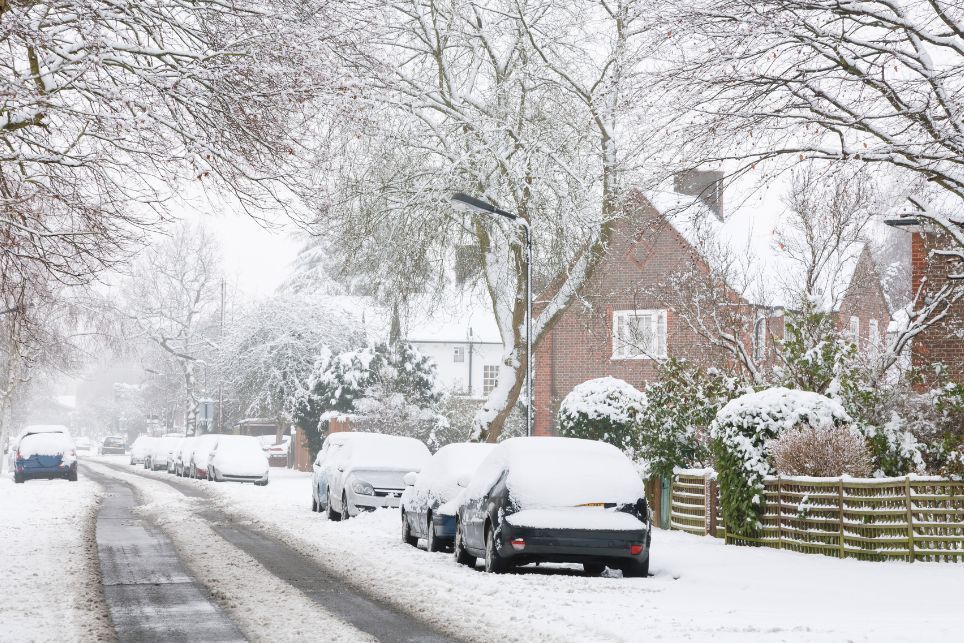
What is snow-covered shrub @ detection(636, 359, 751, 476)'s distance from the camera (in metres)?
21.5

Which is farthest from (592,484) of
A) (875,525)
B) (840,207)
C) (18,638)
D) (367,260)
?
(840,207)

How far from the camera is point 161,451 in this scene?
58906mm

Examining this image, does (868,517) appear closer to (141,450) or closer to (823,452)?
(823,452)

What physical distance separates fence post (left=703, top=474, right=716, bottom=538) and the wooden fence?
2118mm

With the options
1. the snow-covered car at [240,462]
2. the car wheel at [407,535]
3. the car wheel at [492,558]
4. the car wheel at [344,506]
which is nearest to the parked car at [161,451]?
the snow-covered car at [240,462]

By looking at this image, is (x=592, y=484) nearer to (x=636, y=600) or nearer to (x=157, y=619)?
(x=636, y=600)

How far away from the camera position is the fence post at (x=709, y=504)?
771 inches

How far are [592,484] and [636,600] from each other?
7.88ft

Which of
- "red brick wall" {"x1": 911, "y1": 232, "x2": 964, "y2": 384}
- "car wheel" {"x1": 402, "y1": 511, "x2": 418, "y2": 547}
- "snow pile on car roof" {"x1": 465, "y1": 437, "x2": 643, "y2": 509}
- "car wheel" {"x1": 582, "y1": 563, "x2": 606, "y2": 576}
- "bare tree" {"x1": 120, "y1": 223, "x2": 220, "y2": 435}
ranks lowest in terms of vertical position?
"car wheel" {"x1": 582, "y1": 563, "x2": 606, "y2": 576}

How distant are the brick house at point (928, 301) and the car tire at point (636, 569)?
10.5 meters

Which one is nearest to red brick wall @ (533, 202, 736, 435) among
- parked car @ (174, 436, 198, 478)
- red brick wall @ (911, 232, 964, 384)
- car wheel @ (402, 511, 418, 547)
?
red brick wall @ (911, 232, 964, 384)

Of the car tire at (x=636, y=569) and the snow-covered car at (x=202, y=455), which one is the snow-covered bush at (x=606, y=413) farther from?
the snow-covered car at (x=202, y=455)

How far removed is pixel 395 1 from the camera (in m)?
24.7

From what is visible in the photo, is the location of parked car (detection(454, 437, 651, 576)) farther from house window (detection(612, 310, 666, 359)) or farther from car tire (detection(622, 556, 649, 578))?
house window (detection(612, 310, 666, 359))
